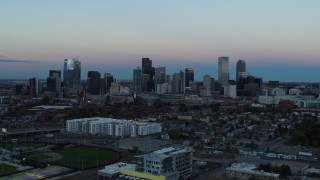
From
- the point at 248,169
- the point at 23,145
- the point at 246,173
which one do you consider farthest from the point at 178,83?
the point at 246,173

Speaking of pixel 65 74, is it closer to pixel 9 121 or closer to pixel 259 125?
pixel 9 121

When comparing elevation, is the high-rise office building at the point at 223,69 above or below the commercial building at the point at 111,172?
above

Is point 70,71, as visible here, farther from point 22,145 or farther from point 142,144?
point 142,144

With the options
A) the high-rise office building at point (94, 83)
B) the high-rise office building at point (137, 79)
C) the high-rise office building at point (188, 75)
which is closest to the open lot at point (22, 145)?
the high-rise office building at point (94, 83)

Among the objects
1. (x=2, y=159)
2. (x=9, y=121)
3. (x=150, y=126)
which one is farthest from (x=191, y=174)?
(x=9, y=121)

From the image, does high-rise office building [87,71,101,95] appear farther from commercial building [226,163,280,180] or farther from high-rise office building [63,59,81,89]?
commercial building [226,163,280,180]

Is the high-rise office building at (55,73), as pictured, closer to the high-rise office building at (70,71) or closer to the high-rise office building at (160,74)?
the high-rise office building at (70,71)
